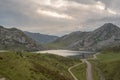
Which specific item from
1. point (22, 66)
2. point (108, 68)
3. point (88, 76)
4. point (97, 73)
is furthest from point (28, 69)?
point (108, 68)

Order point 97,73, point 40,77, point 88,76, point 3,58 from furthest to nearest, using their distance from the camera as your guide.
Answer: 1. point 97,73
2. point 88,76
3. point 3,58
4. point 40,77

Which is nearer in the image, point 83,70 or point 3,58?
point 3,58

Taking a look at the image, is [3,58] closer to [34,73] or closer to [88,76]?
[34,73]

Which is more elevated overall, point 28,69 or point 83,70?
point 28,69

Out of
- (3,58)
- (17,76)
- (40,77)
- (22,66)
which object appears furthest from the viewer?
(3,58)

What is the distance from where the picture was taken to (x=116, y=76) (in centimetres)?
14300

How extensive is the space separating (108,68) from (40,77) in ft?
335

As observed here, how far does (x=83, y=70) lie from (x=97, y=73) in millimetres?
10855

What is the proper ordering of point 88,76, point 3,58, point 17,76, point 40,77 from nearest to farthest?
point 17,76, point 40,77, point 3,58, point 88,76

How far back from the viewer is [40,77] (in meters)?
68.7

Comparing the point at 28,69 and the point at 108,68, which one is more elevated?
the point at 28,69

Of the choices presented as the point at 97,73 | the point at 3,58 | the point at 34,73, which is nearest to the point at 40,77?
the point at 34,73

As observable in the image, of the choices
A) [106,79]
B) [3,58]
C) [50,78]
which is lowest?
[106,79]

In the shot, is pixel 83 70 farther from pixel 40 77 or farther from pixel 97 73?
pixel 40 77
